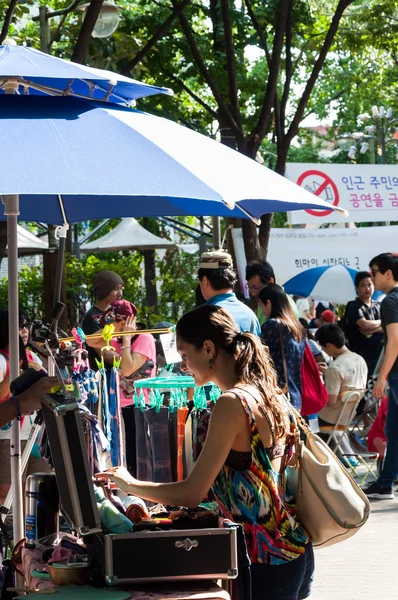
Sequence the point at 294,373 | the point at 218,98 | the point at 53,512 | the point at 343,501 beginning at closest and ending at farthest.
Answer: the point at 343,501, the point at 53,512, the point at 294,373, the point at 218,98

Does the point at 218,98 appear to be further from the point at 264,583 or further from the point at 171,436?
the point at 264,583

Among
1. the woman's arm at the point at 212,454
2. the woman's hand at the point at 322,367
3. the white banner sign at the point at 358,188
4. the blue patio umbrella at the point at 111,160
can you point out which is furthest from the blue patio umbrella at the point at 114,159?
the white banner sign at the point at 358,188

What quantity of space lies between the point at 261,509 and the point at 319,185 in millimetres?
13643

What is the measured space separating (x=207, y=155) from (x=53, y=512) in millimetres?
1546

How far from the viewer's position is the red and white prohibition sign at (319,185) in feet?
53.2

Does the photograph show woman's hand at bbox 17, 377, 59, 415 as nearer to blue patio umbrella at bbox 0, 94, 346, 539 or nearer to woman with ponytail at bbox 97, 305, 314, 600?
woman with ponytail at bbox 97, 305, 314, 600

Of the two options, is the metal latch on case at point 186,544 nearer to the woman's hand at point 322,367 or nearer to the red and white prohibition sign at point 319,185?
the woman's hand at point 322,367

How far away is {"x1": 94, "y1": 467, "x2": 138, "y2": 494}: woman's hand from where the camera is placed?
359 centimetres

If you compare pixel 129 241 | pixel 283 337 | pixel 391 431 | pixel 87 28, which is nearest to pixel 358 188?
pixel 129 241

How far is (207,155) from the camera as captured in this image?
407cm

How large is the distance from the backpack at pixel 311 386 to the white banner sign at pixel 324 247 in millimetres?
7584

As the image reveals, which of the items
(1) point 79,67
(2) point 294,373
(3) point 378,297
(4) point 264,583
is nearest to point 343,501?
(4) point 264,583

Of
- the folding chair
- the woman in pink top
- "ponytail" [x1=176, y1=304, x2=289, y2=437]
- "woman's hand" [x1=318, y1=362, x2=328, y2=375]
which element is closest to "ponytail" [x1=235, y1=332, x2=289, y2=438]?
"ponytail" [x1=176, y1=304, x2=289, y2=437]

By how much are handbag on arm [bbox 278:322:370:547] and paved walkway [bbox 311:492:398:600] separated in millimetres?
2509
